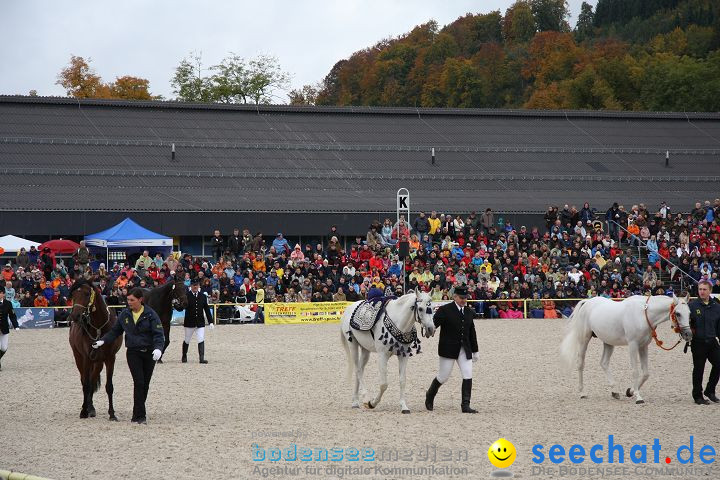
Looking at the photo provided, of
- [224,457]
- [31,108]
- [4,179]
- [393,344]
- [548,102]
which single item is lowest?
[224,457]

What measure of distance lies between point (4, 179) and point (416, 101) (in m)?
51.4

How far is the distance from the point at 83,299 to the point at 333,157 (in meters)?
31.8

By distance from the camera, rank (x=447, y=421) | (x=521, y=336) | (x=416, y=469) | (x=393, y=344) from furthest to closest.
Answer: (x=521, y=336) < (x=393, y=344) < (x=447, y=421) < (x=416, y=469)

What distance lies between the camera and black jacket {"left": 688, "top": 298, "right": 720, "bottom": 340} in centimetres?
1455

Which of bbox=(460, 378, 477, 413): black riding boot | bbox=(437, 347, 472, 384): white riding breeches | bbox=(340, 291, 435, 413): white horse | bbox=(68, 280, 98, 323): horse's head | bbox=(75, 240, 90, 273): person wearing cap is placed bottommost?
bbox=(460, 378, 477, 413): black riding boot

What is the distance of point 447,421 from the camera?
13016mm

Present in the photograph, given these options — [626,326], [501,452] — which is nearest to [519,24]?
[626,326]

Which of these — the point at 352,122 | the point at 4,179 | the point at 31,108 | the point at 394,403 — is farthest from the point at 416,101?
the point at 394,403

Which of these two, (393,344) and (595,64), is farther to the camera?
(595,64)

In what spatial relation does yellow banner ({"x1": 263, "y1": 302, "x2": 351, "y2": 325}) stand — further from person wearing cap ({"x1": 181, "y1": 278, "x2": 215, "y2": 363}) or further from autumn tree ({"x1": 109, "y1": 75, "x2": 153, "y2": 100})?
autumn tree ({"x1": 109, "y1": 75, "x2": 153, "y2": 100})

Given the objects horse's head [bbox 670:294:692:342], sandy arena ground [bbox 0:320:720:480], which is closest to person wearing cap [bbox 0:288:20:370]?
sandy arena ground [bbox 0:320:720:480]

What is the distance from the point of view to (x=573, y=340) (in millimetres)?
16375

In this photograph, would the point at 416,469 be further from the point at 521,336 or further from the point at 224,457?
the point at 521,336

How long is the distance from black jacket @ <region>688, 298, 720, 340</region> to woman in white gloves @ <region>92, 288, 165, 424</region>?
7568mm
